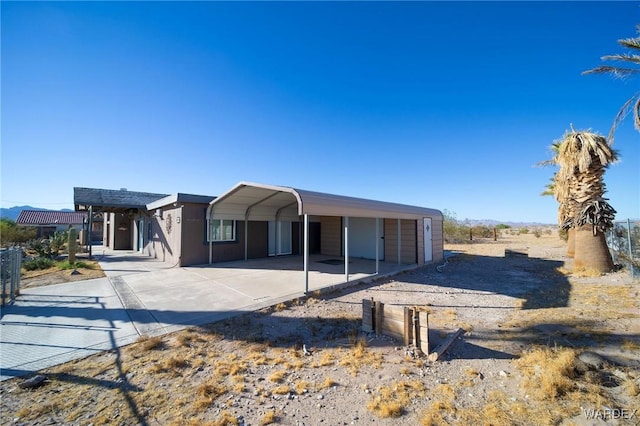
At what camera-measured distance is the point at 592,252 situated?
9391 millimetres

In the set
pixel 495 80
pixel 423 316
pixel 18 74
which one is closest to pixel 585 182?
pixel 495 80

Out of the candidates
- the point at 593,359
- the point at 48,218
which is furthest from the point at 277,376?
the point at 48,218

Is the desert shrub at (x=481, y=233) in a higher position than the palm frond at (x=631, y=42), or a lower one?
lower

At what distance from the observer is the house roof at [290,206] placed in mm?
6816

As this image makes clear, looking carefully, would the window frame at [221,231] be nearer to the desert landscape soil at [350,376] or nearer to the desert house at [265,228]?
the desert house at [265,228]

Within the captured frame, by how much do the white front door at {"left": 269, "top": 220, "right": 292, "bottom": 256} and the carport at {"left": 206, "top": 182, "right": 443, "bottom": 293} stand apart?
5 centimetres

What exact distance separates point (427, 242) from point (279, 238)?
7.18m

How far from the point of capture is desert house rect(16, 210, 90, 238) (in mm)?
23594

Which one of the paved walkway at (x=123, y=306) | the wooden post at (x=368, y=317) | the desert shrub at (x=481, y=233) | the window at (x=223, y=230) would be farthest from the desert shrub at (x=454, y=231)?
the wooden post at (x=368, y=317)

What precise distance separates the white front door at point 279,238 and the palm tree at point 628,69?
12.3m

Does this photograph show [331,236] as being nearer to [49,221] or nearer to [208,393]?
[208,393]

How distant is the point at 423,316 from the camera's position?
149 inches

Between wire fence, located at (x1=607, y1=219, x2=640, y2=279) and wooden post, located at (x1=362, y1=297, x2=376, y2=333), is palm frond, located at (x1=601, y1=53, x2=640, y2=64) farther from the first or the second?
wooden post, located at (x1=362, y1=297, x2=376, y2=333)

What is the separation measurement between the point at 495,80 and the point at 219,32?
1052 cm
